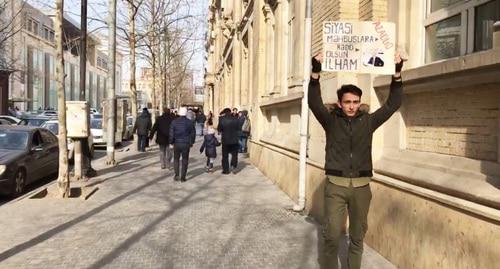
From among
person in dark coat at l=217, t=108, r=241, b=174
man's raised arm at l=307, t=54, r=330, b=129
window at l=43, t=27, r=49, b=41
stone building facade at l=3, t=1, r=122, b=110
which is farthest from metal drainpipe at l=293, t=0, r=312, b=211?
window at l=43, t=27, r=49, b=41

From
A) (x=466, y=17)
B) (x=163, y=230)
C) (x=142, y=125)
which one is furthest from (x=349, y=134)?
(x=142, y=125)

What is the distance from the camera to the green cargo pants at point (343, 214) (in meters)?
4.92

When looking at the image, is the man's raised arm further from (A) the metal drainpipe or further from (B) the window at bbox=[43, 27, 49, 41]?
(B) the window at bbox=[43, 27, 49, 41]

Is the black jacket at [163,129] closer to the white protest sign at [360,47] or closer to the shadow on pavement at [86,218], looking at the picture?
the shadow on pavement at [86,218]

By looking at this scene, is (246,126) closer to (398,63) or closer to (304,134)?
(304,134)

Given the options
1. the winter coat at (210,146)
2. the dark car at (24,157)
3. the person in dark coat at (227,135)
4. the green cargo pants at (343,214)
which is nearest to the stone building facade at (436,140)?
the green cargo pants at (343,214)

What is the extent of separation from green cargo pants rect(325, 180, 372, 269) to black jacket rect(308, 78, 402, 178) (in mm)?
145

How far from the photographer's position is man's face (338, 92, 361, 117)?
4.89 meters

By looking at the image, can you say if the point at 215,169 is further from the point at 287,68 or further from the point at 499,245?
the point at 499,245

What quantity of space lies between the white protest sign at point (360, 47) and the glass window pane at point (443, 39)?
0.58m

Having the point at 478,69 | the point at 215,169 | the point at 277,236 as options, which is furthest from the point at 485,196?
the point at 215,169

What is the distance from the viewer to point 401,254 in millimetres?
5871

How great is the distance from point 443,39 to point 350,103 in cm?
176

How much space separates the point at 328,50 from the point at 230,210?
4480 millimetres
